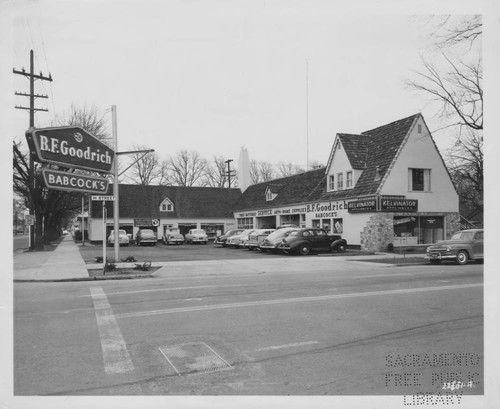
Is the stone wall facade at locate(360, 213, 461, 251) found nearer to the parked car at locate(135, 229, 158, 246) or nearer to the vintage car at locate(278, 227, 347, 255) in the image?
the vintage car at locate(278, 227, 347, 255)

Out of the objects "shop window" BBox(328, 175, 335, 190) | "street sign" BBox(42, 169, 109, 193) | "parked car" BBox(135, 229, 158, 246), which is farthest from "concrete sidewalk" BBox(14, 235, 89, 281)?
"parked car" BBox(135, 229, 158, 246)

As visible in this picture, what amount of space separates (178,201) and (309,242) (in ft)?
82.9

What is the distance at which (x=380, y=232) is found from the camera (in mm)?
24797

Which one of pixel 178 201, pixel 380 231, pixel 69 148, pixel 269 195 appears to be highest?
pixel 269 195

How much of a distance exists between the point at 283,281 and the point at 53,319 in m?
6.52

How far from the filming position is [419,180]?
83.8 ft

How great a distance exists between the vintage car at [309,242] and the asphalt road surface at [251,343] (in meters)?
13.6

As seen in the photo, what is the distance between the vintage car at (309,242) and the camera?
23359 mm

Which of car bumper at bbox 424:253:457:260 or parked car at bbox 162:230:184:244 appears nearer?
car bumper at bbox 424:253:457:260

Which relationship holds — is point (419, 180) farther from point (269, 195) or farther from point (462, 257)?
point (269, 195)

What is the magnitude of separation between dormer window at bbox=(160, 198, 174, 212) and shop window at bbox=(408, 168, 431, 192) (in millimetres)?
27250

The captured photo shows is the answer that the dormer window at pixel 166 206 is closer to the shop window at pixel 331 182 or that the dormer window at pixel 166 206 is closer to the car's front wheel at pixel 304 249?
the shop window at pixel 331 182

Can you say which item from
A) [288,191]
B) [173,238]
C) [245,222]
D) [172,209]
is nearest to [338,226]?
[288,191]

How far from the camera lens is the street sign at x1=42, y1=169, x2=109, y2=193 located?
7.15m
